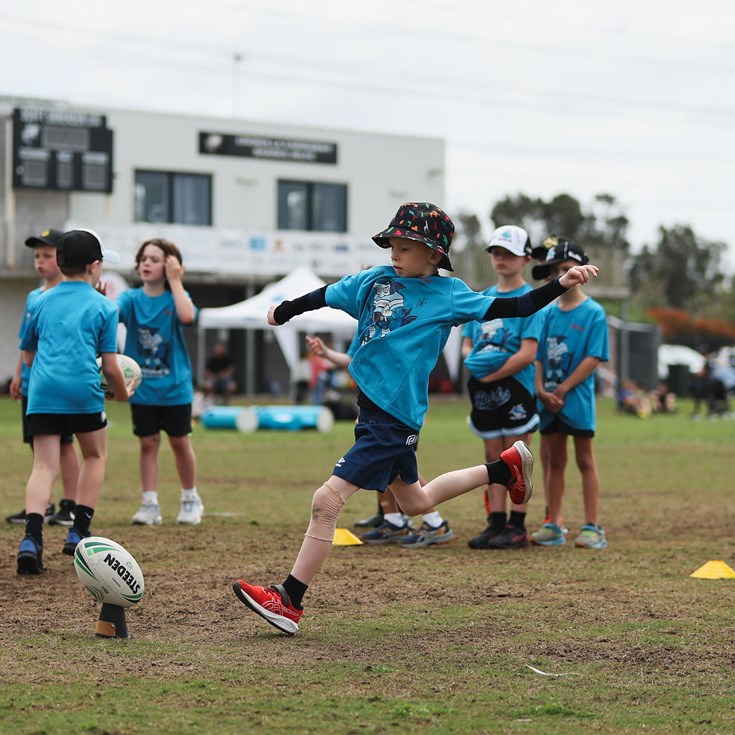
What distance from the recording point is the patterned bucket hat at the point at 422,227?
5578mm

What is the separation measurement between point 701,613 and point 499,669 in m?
1.63

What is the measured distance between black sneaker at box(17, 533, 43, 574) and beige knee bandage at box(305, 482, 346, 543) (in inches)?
79.7

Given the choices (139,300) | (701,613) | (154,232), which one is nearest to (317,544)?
(701,613)

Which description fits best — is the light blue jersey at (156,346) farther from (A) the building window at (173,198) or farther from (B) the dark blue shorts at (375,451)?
(A) the building window at (173,198)

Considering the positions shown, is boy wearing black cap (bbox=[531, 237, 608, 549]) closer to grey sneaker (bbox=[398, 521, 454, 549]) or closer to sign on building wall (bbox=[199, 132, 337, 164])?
grey sneaker (bbox=[398, 521, 454, 549])

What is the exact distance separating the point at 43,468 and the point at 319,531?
91.0 inches

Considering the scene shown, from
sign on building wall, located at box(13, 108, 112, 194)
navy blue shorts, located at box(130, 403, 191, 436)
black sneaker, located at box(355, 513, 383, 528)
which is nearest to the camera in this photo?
navy blue shorts, located at box(130, 403, 191, 436)

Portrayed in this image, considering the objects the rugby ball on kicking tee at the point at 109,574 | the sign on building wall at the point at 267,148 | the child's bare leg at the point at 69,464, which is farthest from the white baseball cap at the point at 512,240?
the sign on building wall at the point at 267,148

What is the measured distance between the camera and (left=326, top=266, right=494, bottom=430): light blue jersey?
5.66 m

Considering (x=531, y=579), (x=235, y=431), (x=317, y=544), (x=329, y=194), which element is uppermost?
(x=329, y=194)

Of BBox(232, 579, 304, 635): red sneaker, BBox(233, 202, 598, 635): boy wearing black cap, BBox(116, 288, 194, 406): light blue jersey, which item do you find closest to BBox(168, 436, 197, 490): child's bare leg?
BBox(116, 288, 194, 406): light blue jersey

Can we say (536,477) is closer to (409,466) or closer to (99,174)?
(409,466)

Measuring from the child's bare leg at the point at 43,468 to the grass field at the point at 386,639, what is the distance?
0.45 metres

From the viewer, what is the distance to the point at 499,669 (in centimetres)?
476
